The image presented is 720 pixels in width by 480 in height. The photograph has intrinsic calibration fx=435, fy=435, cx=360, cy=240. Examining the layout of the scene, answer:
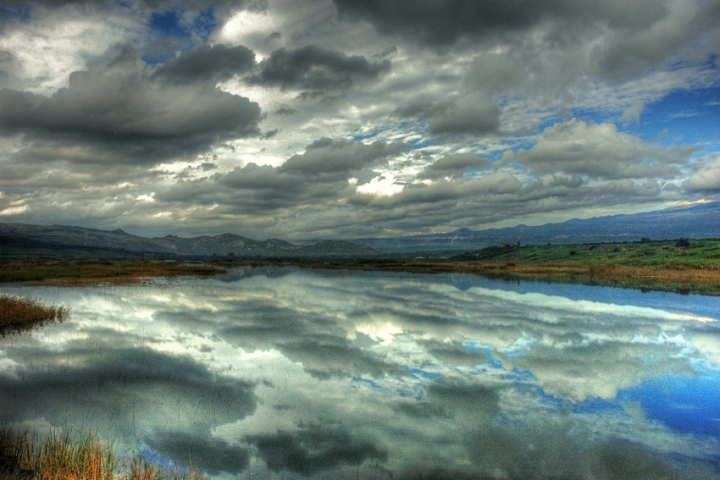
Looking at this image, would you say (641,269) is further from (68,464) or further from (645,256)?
(68,464)

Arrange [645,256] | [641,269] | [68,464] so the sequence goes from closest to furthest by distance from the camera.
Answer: [68,464] < [641,269] < [645,256]

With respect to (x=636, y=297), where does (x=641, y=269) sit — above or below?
above

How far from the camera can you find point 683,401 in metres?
16.7

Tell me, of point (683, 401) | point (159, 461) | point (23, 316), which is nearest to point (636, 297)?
point (683, 401)

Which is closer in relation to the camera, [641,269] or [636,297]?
[636,297]

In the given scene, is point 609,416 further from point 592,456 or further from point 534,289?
point 534,289

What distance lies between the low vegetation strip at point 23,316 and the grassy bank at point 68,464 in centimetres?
2171

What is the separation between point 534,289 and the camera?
60.2m

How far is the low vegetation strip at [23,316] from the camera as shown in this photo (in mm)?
29661

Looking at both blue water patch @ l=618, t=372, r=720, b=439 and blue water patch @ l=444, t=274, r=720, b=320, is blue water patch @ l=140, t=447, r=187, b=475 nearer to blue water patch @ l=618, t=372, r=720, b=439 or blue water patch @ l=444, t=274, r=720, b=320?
blue water patch @ l=618, t=372, r=720, b=439

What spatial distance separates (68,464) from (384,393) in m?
10.6

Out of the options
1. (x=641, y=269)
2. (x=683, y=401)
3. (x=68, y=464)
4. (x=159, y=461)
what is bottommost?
(x=641, y=269)

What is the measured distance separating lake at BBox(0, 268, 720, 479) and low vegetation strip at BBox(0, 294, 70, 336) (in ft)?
5.77

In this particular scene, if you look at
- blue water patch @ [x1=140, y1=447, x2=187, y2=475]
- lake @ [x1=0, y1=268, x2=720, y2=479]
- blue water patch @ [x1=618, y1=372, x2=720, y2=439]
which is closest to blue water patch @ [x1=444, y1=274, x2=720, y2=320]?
lake @ [x1=0, y1=268, x2=720, y2=479]
